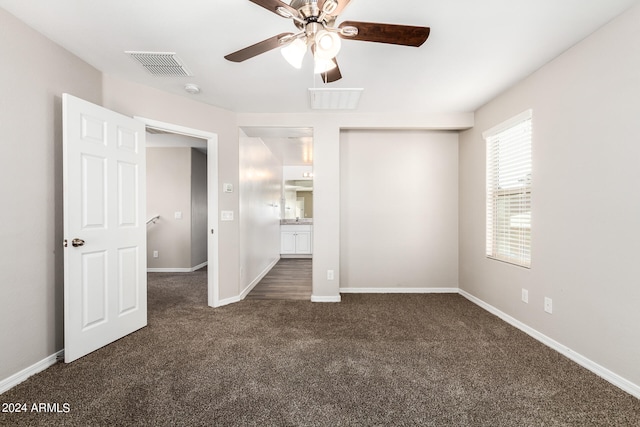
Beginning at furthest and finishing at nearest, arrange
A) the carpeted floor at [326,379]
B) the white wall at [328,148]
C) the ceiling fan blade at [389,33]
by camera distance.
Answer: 1. the white wall at [328,148]
2. the carpeted floor at [326,379]
3. the ceiling fan blade at [389,33]

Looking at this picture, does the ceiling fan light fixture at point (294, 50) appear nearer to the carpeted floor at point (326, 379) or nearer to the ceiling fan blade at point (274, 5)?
the ceiling fan blade at point (274, 5)

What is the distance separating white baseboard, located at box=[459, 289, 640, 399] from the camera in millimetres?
1654

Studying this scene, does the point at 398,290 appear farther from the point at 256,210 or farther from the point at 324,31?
the point at 324,31

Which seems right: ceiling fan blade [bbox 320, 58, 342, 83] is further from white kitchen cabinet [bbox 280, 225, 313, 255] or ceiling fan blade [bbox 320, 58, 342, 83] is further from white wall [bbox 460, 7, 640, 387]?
white kitchen cabinet [bbox 280, 225, 313, 255]

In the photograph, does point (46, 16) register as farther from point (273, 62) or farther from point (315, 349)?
point (315, 349)

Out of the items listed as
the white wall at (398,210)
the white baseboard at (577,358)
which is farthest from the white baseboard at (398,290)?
the white baseboard at (577,358)

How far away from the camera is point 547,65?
2240 millimetres

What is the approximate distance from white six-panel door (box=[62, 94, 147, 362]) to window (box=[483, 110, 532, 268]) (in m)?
3.71

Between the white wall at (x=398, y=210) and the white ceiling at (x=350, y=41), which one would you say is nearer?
the white ceiling at (x=350, y=41)

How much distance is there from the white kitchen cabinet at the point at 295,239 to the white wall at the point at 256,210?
52 centimetres

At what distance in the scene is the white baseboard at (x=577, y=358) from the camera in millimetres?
1654

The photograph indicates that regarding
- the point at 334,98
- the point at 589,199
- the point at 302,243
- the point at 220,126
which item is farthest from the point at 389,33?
the point at 302,243

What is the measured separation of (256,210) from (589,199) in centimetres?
385

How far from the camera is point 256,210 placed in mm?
4312
